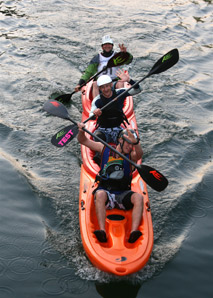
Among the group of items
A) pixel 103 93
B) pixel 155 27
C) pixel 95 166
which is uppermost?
pixel 103 93

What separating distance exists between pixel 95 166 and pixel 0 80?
4.61 metres

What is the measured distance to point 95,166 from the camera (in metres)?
5.38

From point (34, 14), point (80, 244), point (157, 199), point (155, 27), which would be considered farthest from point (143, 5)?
point (80, 244)

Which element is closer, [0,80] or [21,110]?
[21,110]

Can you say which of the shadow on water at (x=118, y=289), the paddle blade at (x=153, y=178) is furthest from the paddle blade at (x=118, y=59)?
the shadow on water at (x=118, y=289)

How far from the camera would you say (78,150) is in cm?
657

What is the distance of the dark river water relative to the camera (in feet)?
14.0

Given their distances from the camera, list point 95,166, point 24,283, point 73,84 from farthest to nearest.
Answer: point 73,84 < point 95,166 < point 24,283

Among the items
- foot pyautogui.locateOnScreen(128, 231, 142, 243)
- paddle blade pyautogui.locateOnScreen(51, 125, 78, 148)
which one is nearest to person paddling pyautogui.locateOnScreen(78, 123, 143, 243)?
foot pyautogui.locateOnScreen(128, 231, 142, 243)

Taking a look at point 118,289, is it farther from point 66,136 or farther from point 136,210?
point 66,136

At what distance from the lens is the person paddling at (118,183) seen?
434 centimetres

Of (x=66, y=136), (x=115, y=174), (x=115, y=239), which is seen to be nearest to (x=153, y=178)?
(x=115, y=174)

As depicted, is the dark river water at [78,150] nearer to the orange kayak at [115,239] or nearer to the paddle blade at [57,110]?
the orange kayak at [115,239]

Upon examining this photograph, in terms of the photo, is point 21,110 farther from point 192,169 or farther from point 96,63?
point 192,169
